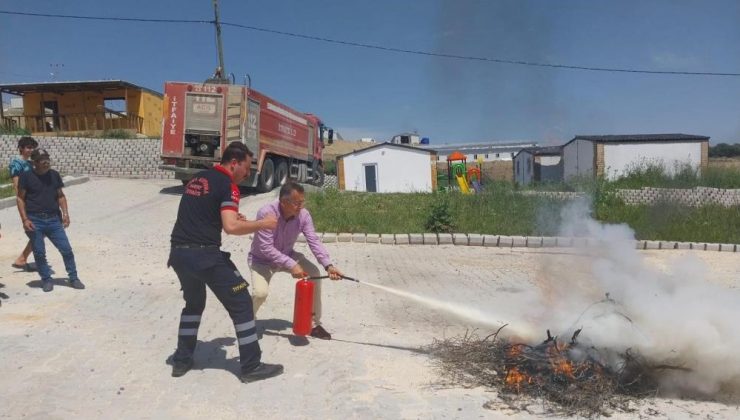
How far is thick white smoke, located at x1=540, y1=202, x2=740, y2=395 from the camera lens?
4.12 meters

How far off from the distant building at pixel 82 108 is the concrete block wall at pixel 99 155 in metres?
4.70

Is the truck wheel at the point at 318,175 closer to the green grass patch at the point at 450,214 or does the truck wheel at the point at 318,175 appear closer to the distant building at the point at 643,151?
the green grass patch at the point at 450,214

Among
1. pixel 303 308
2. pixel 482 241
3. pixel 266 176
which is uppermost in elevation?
pixel 266 176

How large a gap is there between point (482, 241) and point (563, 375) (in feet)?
24.3

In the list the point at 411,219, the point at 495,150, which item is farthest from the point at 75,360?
the point at 495,150

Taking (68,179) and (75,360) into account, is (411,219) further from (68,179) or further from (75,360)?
(68,179)

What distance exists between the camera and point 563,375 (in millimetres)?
3928

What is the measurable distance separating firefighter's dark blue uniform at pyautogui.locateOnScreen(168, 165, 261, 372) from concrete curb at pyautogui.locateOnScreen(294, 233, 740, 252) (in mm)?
6734

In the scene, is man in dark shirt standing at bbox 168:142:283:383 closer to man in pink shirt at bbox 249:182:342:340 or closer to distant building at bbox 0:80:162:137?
man in pink shirt at bbox 249:182:342:340

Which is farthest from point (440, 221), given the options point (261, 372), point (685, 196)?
point (261, 372)

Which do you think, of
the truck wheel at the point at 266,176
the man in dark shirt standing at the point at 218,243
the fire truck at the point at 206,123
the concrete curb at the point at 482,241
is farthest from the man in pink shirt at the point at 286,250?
the truck wheel at the point at 266,176

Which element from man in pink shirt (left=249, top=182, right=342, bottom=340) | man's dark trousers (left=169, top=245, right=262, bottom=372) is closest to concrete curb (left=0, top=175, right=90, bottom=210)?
man in pink shirt (left=249, top=182, right=342, bottom=340)

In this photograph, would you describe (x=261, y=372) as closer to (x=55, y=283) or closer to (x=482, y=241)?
(x=55, y=283)

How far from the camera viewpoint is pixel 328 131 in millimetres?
23891
